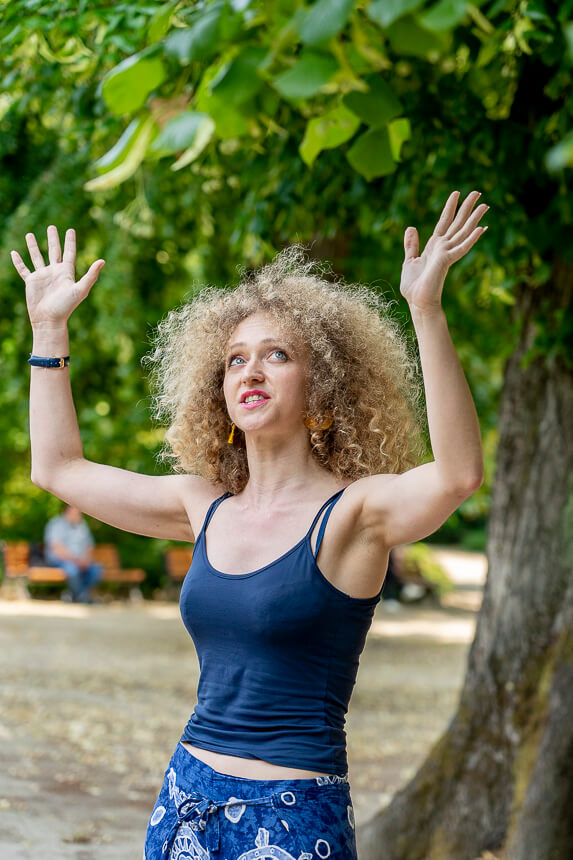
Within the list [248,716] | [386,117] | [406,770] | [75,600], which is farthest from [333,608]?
[75,600]

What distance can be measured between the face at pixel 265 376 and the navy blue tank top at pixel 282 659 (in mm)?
273

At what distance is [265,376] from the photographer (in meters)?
2.35

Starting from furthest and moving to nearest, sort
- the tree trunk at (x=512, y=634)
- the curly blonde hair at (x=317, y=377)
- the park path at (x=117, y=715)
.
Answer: the park path at (x=117, y=715), the tree trunk at (x=512, y=634), the curly blonde hair at (x=317, y=377)

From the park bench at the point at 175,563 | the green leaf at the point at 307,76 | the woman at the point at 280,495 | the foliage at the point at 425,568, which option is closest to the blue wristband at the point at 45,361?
the woman at the point at 280,495

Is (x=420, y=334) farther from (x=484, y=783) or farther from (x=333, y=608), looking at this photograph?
(x=484, y=783)

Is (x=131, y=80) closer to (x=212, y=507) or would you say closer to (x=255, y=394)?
(x=255, y=394)

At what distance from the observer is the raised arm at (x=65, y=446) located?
2469 millimetres

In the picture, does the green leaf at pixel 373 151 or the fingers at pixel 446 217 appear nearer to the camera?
the green leaf at pixel 373 151

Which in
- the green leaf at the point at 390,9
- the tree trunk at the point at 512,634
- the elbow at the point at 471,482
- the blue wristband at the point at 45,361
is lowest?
the tree trunk at the point at 512,634

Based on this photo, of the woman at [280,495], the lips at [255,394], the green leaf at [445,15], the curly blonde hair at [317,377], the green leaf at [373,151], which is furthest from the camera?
the curly blonde hair at [317,377]

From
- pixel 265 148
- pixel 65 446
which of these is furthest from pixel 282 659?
pixel 265 148

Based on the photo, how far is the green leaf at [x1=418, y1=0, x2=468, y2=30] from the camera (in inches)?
42.8

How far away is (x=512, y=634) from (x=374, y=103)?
11.2 ft

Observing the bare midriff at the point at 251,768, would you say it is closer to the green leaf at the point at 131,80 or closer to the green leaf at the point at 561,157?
the green leaf at the point at 131,80
